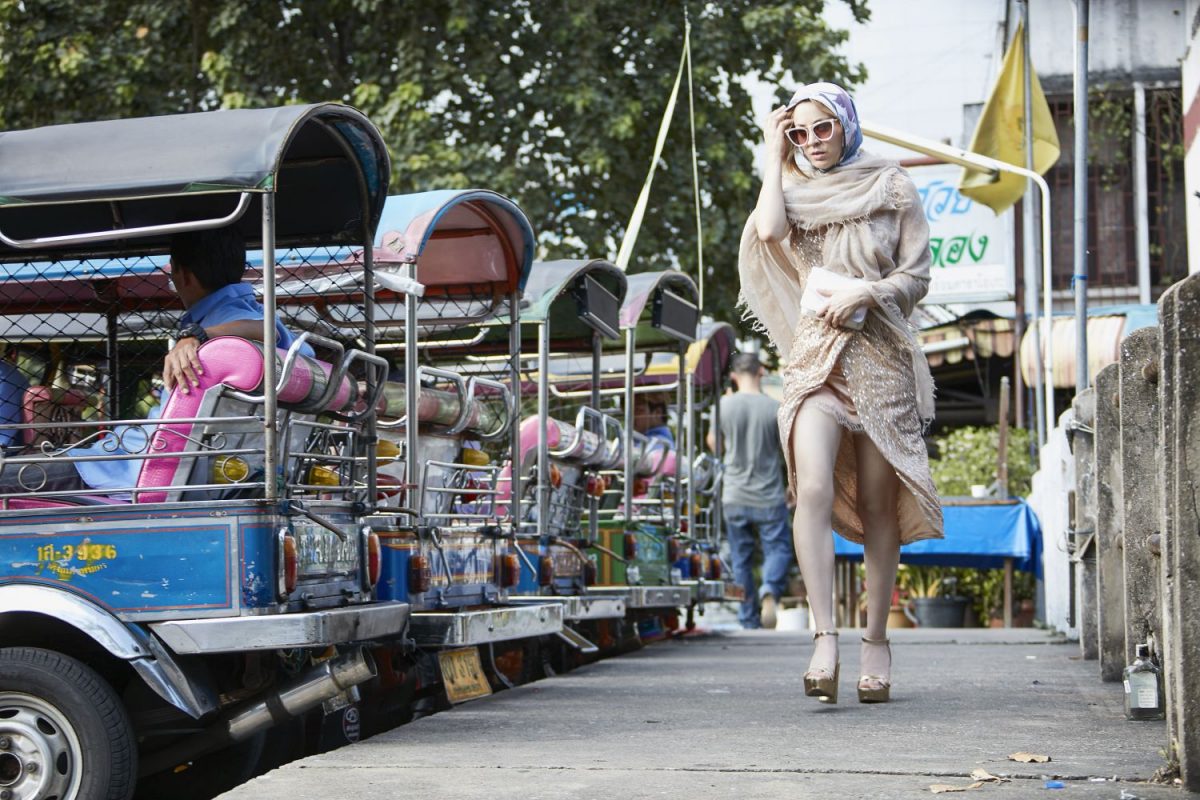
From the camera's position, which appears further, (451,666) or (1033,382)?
(1033,382)

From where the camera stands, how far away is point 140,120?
16.8ft

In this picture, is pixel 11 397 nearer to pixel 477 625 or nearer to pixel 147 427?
pixel 147 427

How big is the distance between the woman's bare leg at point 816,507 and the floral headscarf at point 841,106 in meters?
0.89

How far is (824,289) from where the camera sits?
5.20 meters

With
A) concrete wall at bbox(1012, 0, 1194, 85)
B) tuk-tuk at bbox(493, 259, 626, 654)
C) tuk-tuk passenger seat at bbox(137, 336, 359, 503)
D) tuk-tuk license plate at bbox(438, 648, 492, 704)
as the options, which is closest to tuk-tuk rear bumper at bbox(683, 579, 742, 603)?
tuk-tuk at bbox(493, 259, 626, 654)

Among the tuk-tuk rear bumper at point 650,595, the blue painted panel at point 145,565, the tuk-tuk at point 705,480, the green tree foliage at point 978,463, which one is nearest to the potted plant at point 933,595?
the green tree foliage at point 978,463

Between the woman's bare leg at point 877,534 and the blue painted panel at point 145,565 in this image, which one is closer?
the blue painted panel at point 145,565

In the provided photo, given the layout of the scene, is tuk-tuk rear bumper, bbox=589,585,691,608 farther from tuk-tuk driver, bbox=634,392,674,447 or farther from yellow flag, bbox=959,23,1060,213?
yellow flag, bbox=959,23,1060,213

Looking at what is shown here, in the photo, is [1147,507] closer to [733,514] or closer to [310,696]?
[310,696]

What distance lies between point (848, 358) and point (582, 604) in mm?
3793

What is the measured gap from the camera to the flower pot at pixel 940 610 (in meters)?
14.7

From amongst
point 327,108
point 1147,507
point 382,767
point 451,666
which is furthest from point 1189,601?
point 451,666

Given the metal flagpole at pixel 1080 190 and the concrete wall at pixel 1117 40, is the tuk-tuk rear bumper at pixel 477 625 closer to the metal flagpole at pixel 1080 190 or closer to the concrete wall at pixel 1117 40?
the metal flagpole at pixel 1080 190

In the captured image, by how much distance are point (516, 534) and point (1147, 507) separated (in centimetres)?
362
